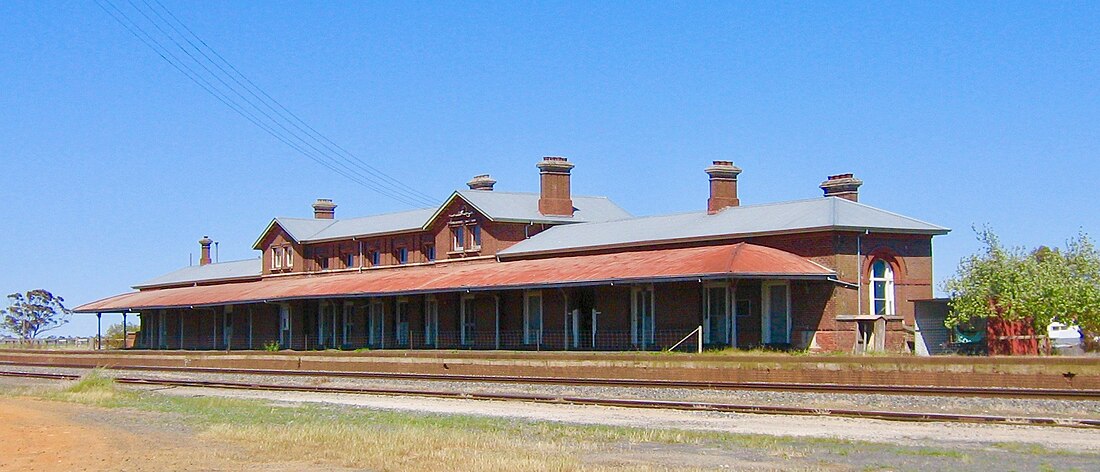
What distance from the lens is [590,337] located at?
40094mm

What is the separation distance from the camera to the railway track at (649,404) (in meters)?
18.3

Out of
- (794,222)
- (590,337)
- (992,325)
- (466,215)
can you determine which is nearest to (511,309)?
(590,337)

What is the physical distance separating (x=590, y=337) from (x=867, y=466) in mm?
25384

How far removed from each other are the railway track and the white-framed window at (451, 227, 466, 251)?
1522 cm

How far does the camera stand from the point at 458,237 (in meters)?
49.8

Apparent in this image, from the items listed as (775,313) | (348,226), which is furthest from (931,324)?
(348,226)

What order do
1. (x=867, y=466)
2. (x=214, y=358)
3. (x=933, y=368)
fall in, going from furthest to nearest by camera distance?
(x=214, y=358) < (x=933, y=368) < (x=867, y=466)

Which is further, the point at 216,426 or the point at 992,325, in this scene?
the point at 992,325

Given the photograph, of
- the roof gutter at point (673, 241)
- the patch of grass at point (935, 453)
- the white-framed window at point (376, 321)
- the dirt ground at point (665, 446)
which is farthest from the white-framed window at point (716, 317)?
the patch of grass at point (935, 453)

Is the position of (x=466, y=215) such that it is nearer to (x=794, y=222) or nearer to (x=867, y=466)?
(x=794, y=222)

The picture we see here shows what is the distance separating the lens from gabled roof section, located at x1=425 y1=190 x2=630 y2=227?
48.6m

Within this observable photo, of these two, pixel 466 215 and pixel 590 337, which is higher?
pixel 466 215

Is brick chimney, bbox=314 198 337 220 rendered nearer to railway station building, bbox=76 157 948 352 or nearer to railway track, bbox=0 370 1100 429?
railway station building, bbox=76 157 948 352

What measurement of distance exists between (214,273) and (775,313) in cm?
3935
